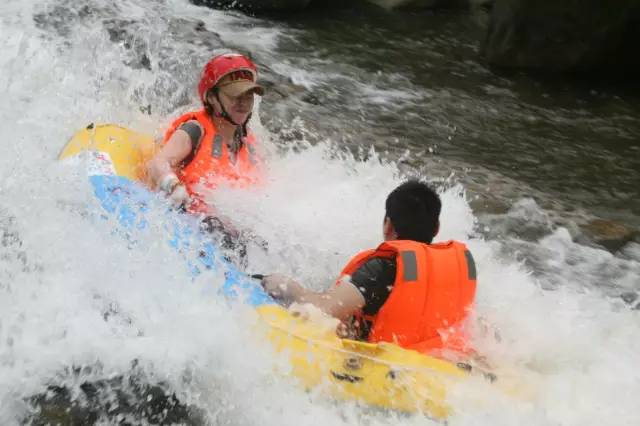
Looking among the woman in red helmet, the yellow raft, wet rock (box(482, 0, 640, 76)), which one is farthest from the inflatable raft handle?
wet rock (box(482, 0, 640, 76))

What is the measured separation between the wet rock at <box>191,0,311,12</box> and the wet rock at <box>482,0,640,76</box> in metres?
3.35

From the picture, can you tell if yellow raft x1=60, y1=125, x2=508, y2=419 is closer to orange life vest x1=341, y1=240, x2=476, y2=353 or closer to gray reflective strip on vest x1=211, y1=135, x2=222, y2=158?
orange life vest x1=341, y1=240, x2=476, y2=353

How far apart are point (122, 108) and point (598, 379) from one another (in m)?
4.13

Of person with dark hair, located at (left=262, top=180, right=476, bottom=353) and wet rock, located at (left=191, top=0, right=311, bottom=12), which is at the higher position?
person with dark hair, located at (left=262, top=180, right=476, bottom=353)

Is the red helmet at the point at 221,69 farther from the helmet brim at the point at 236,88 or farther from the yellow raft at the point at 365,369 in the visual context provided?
the yellow raft at the point at 365,369

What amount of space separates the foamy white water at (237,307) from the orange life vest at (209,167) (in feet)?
0.41

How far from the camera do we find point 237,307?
3414mm

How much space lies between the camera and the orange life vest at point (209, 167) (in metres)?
4.50

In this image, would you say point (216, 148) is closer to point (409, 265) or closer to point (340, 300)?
point (340, 300)

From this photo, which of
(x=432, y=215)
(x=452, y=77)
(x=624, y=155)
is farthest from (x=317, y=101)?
(x=432, y=215)

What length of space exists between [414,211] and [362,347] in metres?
0.67

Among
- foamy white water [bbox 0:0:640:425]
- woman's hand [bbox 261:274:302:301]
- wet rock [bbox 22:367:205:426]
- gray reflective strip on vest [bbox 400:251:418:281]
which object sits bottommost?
wet rock [bbox 22:367:205:426]

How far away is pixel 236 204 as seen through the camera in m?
4.57

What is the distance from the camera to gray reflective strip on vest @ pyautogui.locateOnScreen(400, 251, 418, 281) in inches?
128
